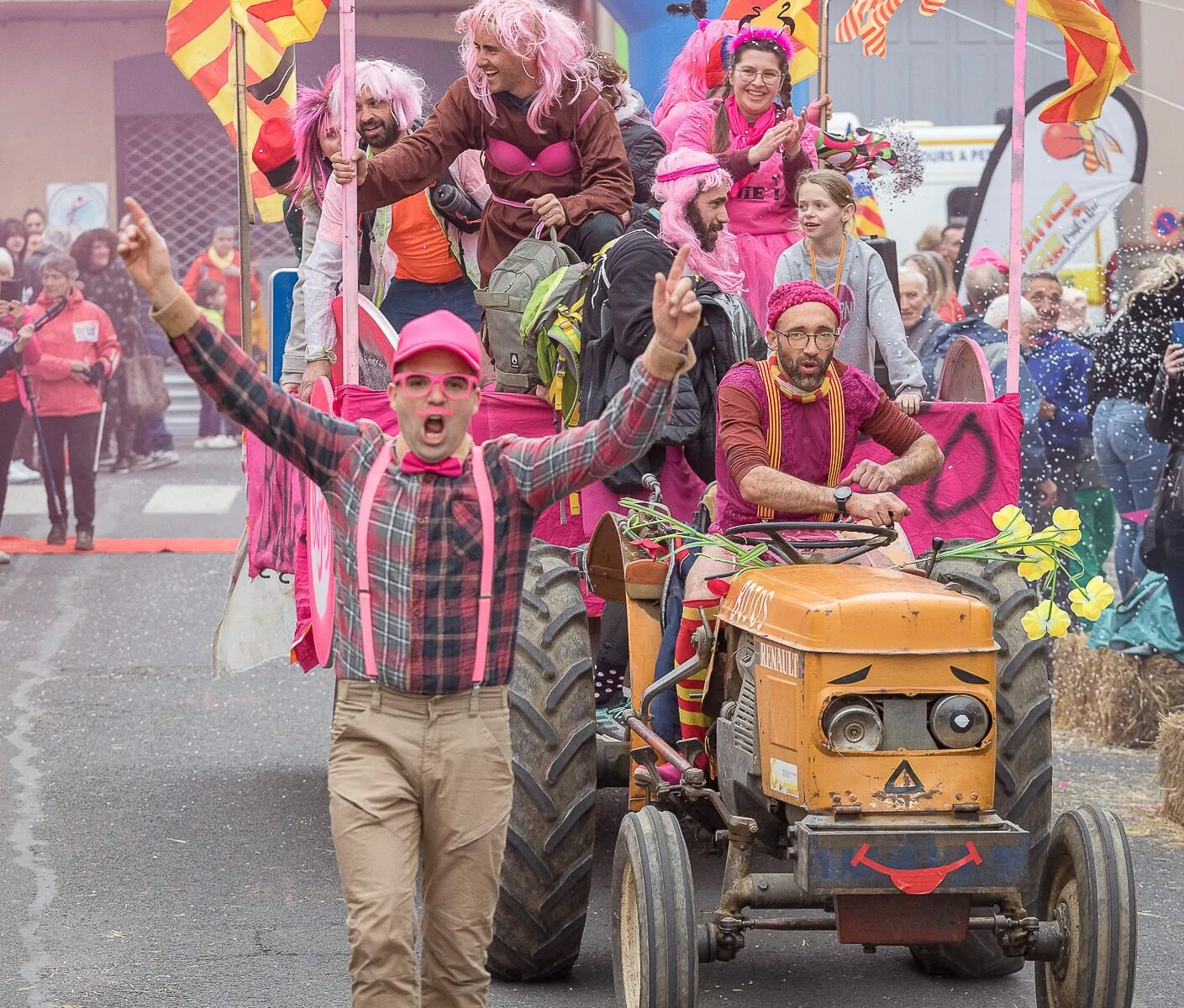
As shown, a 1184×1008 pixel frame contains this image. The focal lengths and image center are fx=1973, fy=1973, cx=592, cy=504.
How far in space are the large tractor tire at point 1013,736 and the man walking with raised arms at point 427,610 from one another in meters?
1.48

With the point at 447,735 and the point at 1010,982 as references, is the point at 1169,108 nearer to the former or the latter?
the point at 1010,982

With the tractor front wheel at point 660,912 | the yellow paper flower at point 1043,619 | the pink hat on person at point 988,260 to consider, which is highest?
the pink hat on person at point 988,260

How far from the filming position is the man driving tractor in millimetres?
5285

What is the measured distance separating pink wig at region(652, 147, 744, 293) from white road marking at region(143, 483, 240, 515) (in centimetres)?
1119

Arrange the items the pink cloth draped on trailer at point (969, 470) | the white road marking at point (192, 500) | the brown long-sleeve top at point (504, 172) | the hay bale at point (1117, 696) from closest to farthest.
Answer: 1. the pink cloth draped on trailer at point (969, 470)
2. the brown long-sleeve top at point (504, 172)
3. the hay bale at point (1117, 696)
4. the white road marking at point (192, 500)

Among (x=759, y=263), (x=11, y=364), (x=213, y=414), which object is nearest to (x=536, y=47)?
(x=759, y=263)

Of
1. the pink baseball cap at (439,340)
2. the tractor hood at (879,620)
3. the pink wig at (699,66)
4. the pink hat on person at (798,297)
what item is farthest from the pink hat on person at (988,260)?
the pink baseball cap at (439,340)

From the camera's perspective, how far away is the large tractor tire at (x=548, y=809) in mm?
5336

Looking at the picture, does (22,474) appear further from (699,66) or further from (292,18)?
(292,18)

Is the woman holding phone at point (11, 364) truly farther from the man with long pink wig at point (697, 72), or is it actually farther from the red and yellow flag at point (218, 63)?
the man with long pink wig at point (697, 72)

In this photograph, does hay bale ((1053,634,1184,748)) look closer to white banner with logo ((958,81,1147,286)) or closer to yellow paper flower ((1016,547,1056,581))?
yellow paper flower ((1016,547,1056,581))

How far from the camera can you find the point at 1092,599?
4977mm

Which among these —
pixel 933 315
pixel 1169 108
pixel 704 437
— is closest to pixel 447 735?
pixel 704 437

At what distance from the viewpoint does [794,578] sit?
16.0 feet
